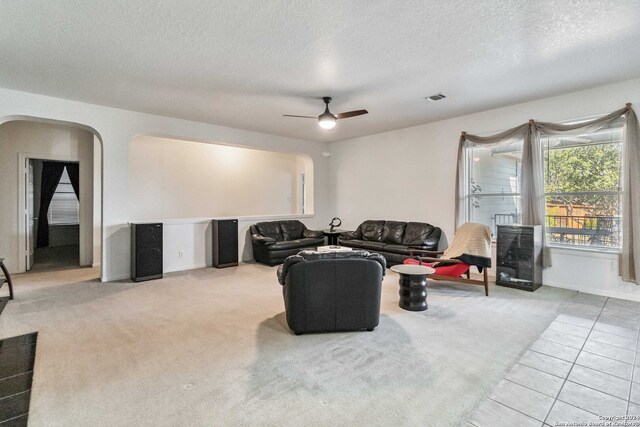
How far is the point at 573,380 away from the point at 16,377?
4.08m

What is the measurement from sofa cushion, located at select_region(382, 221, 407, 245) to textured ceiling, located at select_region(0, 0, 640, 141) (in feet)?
8.26

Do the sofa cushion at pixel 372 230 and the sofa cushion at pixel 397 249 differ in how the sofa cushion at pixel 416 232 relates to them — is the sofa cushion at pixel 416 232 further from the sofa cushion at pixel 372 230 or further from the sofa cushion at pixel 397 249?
the sofa cushion at pixel 372 230

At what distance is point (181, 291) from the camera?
4504 mm

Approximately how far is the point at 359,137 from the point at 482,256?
423 cm

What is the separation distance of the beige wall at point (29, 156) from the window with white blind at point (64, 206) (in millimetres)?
2737

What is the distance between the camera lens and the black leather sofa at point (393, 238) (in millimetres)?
5737

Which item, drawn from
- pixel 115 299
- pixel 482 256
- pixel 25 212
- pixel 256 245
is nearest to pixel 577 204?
pixel 482 256

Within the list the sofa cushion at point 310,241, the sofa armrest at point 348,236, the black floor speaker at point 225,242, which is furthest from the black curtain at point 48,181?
the sofa armrest at point 348,236

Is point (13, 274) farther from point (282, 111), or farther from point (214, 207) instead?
point (282, 111)

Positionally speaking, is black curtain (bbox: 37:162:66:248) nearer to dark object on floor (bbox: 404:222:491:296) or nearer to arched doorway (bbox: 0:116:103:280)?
arched doorway (bbox: 0:116:103:280)

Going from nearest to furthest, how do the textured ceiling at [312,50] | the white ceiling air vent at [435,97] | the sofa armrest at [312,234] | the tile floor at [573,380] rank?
the tile floor at [573,380] → the textured ceiling at [312,50] → the white ceiling air vent at [435,97] → the sofa armrest at [312,234]

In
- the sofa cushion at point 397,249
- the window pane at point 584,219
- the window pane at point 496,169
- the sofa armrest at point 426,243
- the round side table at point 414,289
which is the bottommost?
the round side table at point 414,289

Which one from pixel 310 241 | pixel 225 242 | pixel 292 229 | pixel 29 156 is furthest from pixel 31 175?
pixel 310 241

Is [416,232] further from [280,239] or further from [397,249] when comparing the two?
[280,239]
